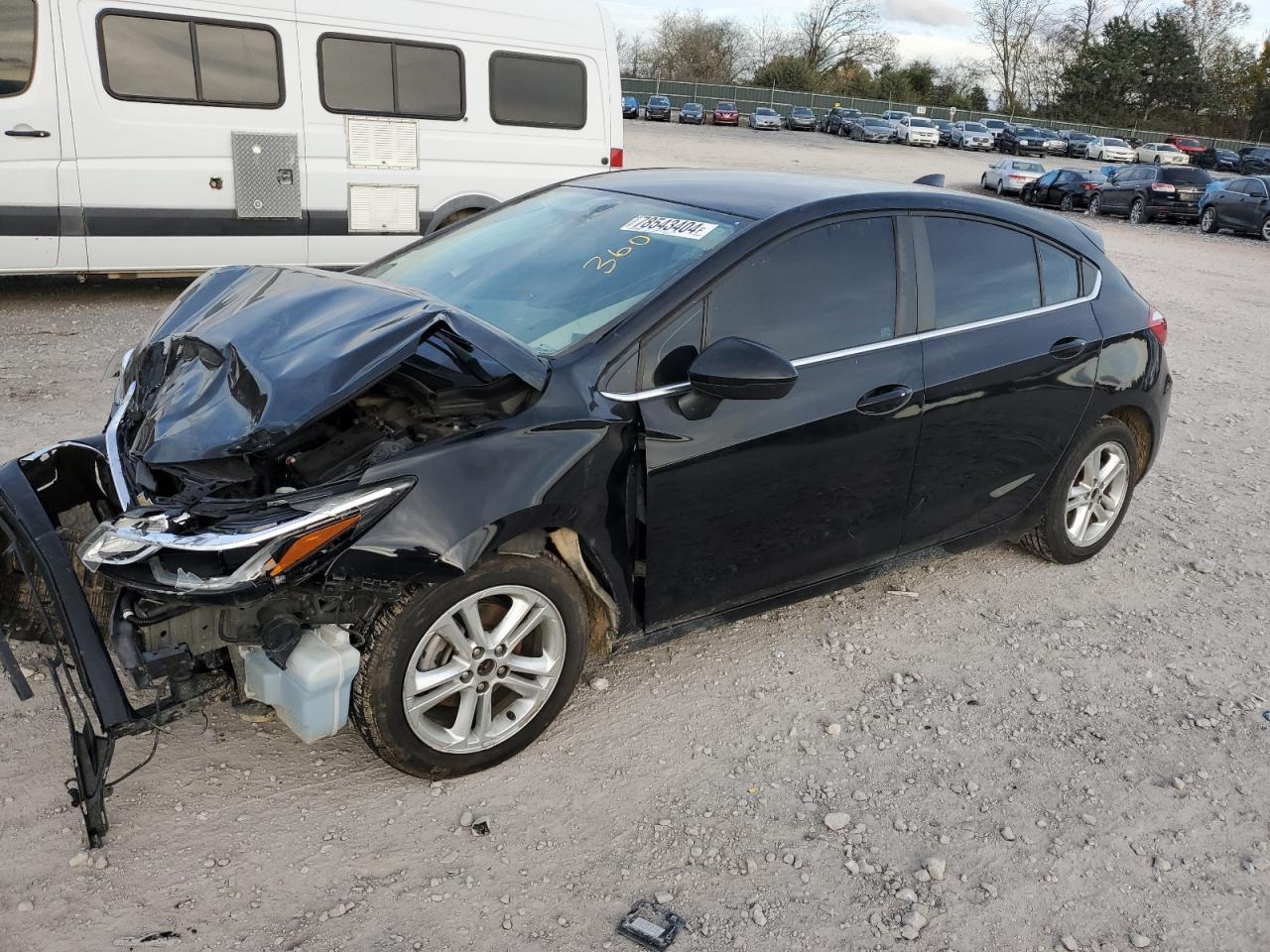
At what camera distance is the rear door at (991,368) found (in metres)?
3.91

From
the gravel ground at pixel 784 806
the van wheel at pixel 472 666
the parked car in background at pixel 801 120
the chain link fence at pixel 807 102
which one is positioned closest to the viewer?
the gravel ground at pixel 784 806

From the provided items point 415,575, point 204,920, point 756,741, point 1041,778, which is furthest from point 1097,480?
point 204,920

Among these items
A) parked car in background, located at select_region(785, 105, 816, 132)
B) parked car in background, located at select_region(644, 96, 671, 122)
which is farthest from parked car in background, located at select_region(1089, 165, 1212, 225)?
parked car in background, located at select_region(785, 105, 816, 132)

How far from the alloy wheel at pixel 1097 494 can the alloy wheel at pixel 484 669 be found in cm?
Result: 263

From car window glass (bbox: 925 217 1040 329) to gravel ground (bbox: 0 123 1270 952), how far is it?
1.25 meters

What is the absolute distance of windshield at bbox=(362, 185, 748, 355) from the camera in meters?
3.41


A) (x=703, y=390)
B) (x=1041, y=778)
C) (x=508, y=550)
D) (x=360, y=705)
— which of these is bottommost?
(x=1041, y=778)

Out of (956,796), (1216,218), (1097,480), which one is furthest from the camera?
(1216,218)

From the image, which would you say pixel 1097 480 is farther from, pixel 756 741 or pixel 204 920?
pixel 204 920

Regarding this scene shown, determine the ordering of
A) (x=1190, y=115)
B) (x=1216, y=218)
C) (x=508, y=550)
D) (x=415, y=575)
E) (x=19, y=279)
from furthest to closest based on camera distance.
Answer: (x=1190, y=115) < (x=1216, y=218) < (x=19, y=279) < (x=508, y=550) < (x=415, y=575)

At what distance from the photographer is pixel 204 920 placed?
2602 millimetres

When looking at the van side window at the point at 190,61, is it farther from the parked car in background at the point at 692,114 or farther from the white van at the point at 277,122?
the parked car in background at the point at 692,114

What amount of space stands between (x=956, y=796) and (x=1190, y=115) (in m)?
80.1

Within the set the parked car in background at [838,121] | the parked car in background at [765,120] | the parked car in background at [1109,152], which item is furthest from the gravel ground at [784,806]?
the parked car in background at [838,121]
